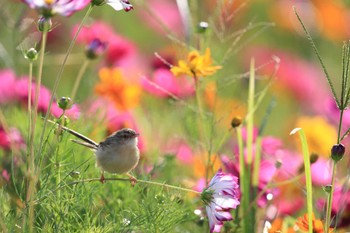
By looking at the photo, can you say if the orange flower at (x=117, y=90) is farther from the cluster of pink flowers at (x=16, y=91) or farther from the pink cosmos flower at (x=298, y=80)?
the pink cosmos flower at (x=298, y=80)

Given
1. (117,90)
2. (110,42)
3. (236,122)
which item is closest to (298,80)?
(110,42)

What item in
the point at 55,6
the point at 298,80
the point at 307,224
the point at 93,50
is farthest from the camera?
the point at 298,80

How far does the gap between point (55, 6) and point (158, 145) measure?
650 millimetres

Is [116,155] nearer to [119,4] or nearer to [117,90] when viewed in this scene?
[119,4]

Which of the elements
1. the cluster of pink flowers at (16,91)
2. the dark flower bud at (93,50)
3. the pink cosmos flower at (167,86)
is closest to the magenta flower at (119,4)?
the dark flower bud at (93,50)

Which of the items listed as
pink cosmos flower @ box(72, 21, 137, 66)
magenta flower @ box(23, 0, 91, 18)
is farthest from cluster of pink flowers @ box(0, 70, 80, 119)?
magenta flower @ box(23, 0, 91, 18)

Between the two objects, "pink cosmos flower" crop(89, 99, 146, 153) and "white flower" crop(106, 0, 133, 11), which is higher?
"white flower" crop(106, 0, 133, 11)

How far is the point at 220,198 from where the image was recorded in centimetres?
88

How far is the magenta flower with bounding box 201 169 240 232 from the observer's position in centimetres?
88

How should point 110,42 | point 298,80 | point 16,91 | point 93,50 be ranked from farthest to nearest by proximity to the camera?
point 298,80 < point 110,42 < point 16,91 < point 93,50

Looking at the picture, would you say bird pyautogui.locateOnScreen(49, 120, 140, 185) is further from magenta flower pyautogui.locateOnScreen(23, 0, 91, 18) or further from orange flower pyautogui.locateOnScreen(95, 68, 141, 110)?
orange flower pyautogui.locateOnScreen(95, 68, 141, 110)

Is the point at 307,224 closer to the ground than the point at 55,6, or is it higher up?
closer to the ground

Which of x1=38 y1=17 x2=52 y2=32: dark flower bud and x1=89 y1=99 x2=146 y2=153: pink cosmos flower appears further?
x1=89 y1=99 x2=146 y2=153: pink cosmos flower

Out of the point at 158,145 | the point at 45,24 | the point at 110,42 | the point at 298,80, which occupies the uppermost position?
the point at 45,24
